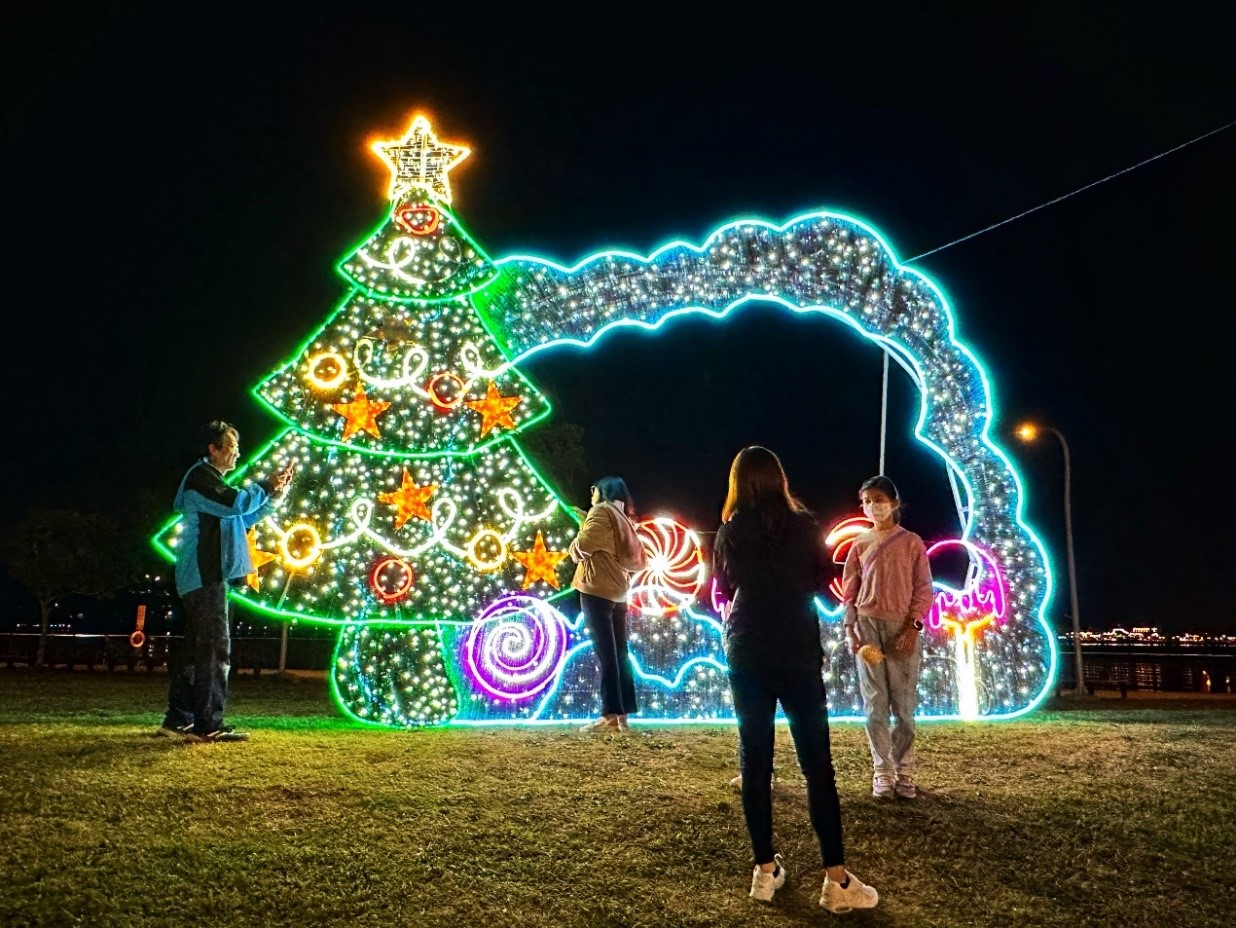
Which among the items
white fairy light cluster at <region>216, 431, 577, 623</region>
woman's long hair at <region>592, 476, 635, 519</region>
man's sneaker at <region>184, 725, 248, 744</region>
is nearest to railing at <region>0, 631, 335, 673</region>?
white fairy light cluster at <region>216, 431, 577, 623</region>

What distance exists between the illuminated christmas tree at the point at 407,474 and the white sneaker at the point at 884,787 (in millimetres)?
3278

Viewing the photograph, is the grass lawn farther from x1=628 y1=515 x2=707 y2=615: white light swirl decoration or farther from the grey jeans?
x1=628 y1=515 x2=707 y2=615: white light swirl decoration

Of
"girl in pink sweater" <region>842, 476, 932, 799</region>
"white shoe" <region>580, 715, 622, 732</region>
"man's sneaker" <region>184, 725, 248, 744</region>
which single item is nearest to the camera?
"girl in pink sweater" <region>842, 476, 932, 799</region>

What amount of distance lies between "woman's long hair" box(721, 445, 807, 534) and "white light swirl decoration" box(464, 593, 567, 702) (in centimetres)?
386

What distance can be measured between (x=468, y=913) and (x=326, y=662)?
20.1 meters

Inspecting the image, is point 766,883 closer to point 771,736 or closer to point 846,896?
point 846,896

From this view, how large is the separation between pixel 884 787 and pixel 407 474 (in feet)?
14.7

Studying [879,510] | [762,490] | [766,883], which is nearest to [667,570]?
[879,510]

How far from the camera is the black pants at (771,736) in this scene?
3.39 metres

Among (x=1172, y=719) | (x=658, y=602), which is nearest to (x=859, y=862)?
(x=658, y=602)

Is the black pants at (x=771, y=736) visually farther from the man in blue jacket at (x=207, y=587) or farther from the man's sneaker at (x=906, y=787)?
the man in blue jacket at (x=207, y=587)

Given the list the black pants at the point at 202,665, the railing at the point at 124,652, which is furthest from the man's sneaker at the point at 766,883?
the railing at the point at 124,652

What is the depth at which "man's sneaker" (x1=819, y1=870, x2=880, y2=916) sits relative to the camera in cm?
327

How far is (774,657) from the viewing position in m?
3.44
